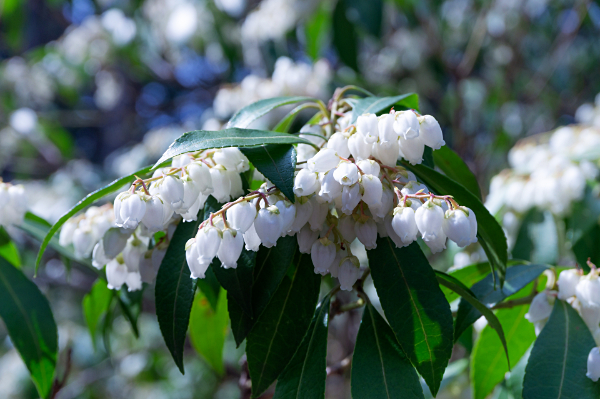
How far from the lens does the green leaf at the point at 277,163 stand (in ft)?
2.74

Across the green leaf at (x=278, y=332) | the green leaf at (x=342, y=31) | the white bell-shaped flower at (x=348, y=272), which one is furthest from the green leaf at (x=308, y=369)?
the green leaf at (x=342, y=31)

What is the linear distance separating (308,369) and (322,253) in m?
0.25

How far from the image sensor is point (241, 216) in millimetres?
828

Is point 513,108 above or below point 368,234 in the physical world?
below

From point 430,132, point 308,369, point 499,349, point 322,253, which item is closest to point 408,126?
point 430,132

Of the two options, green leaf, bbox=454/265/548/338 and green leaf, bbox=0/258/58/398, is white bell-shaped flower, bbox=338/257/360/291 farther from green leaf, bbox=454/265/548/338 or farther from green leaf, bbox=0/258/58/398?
green leaf, bbox=0/258/58/398

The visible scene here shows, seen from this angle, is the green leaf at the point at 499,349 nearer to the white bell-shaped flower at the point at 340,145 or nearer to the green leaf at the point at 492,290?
the green leaf at the point at 492,290

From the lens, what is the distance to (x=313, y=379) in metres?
0.95

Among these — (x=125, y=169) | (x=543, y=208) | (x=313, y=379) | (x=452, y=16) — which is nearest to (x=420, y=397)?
(x=313, y=379)

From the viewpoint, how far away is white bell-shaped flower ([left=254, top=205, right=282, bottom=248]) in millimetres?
817

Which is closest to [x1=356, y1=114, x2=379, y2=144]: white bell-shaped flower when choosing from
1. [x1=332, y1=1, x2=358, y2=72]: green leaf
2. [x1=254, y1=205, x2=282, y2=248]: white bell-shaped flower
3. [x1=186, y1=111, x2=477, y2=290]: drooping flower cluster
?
[x1=186, y1=111, x2=477, y2=290]: drooping flower cluster

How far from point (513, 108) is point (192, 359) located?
12.8 ft

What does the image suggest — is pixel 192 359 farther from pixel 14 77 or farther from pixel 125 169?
pixel 14 77

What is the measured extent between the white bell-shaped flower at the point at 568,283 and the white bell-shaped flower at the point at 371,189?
21.3 inches
